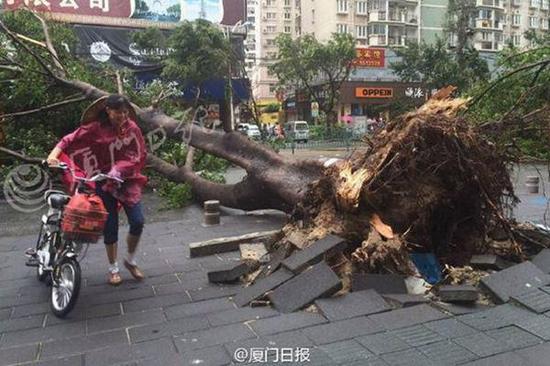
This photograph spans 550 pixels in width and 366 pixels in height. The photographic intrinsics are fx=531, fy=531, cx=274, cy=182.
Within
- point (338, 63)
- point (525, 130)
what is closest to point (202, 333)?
point (525, 130)

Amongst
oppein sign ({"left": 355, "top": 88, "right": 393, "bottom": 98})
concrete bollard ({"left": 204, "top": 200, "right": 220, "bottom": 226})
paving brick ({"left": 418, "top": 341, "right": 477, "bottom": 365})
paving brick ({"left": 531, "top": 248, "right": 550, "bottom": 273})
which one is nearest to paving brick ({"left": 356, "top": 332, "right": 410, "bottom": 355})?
paving brick ({"left": 418, "top": 341, "right": 477, "bottom": 365})

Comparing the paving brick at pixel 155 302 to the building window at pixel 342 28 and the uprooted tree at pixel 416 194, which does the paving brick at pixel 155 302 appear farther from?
the building window at pixel 342 28

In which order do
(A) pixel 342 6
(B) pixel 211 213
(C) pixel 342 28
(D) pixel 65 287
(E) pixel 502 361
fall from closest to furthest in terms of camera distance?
(E) pixel 502 361
(D) pixel 65 287
(B) pixel 211 213
(C) pixel 342 28
(A) pixel 342 6

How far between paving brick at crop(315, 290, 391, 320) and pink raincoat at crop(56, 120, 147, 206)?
6.32 ft

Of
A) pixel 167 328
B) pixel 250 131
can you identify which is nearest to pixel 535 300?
pixel 167 328

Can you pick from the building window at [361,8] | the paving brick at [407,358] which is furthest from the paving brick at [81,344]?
the building window at [361,8]

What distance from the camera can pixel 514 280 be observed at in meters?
4.03

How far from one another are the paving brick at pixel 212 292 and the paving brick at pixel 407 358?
5.17ft

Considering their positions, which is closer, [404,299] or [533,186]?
[404,299]

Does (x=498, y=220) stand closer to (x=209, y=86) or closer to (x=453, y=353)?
(x=453, y=353)

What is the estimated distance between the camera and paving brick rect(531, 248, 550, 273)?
14.5 ft

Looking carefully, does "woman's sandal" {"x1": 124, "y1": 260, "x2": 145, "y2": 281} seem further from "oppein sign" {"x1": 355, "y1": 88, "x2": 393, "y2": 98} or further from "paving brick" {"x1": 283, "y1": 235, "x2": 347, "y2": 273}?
"oppein sign" {"x1": 355, "y1": 88, "x2": 393, "y2": 98}

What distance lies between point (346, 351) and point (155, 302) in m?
1.72

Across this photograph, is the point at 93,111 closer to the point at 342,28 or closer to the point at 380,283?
the point at 380,283
